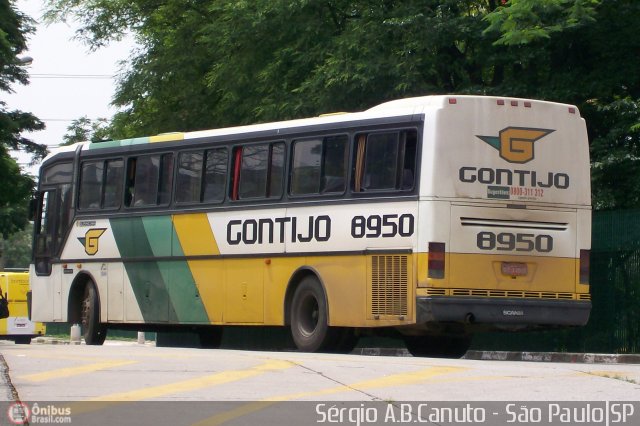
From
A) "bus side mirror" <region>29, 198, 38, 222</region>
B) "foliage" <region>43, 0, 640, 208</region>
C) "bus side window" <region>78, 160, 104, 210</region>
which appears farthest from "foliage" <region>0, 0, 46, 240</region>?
"bus side window" <region>78, 160, 104, 210</region>

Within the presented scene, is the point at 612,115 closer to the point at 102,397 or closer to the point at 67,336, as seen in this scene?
the point at 102,397

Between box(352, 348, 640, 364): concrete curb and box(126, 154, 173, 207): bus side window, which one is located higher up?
box(126, 154, 173, 207): bus side window

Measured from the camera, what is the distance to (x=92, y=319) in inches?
977

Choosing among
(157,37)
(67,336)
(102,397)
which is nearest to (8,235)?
(67,336)

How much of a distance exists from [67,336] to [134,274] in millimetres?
27211

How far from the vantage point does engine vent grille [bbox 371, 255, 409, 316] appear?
61.8 feet

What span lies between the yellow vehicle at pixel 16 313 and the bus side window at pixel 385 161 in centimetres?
2394

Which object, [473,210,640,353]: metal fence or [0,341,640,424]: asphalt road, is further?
[473,210,640,353]: metal fence

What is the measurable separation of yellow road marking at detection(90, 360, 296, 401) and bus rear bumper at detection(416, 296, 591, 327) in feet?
13.4

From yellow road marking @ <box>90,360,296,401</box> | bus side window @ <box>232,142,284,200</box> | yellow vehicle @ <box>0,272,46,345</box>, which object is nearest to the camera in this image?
yellow road marking @ <box>90,360,296,401</box>

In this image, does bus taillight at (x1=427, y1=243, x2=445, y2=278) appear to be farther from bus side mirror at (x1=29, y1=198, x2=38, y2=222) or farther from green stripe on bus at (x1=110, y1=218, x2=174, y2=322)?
bus side mirror at (x1=29, y1=198, x2=38, y2=222)

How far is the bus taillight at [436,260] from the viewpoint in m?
18.5

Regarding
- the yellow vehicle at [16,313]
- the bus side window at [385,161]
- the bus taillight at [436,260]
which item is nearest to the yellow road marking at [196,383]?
the bus taillight at [436,260]
